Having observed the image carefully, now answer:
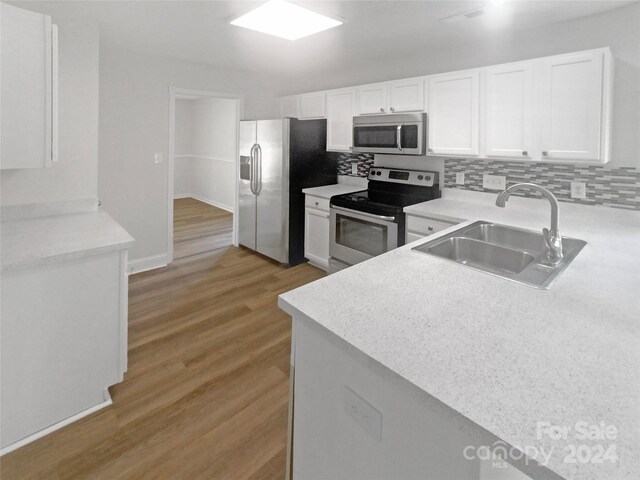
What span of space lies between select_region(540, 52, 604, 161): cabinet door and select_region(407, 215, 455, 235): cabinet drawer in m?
0.83

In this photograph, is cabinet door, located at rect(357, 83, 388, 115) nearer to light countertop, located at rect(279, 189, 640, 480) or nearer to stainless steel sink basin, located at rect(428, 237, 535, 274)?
stainless steel sink basin, located at rect(428, 237, 535, 274)

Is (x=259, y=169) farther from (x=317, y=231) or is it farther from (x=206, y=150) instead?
(x=206, y=150)

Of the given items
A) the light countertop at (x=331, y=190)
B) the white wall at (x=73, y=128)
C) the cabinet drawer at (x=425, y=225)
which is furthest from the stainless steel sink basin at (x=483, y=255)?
the white wall at (x=73, y=128)

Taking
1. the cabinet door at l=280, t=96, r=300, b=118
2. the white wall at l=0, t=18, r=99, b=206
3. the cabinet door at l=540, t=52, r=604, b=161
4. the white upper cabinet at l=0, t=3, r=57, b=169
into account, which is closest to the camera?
the white upper cabinet at l=0, t=3, r=57, b=169

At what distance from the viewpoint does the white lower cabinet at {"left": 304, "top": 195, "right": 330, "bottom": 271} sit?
3.93 meters

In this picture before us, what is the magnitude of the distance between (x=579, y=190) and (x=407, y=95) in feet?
5.25

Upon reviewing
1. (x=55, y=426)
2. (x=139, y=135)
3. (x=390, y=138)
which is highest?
(x=139, y=135)

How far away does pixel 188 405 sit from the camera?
199 centimetres

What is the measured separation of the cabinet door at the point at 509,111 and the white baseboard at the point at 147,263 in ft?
11.7

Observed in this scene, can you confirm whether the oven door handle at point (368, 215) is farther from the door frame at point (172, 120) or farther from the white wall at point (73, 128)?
the white wall at point (73, 128)

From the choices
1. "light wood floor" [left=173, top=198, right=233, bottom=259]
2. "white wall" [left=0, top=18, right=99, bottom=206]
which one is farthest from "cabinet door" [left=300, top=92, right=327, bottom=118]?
"white wall" [left=0, top=18, right=99, bottom=206]

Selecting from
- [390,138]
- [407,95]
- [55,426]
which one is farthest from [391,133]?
[55,426]

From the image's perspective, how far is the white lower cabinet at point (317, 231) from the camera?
3929mm

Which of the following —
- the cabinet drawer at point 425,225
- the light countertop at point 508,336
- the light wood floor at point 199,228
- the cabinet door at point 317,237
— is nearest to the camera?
the light countertop at point 508,336
